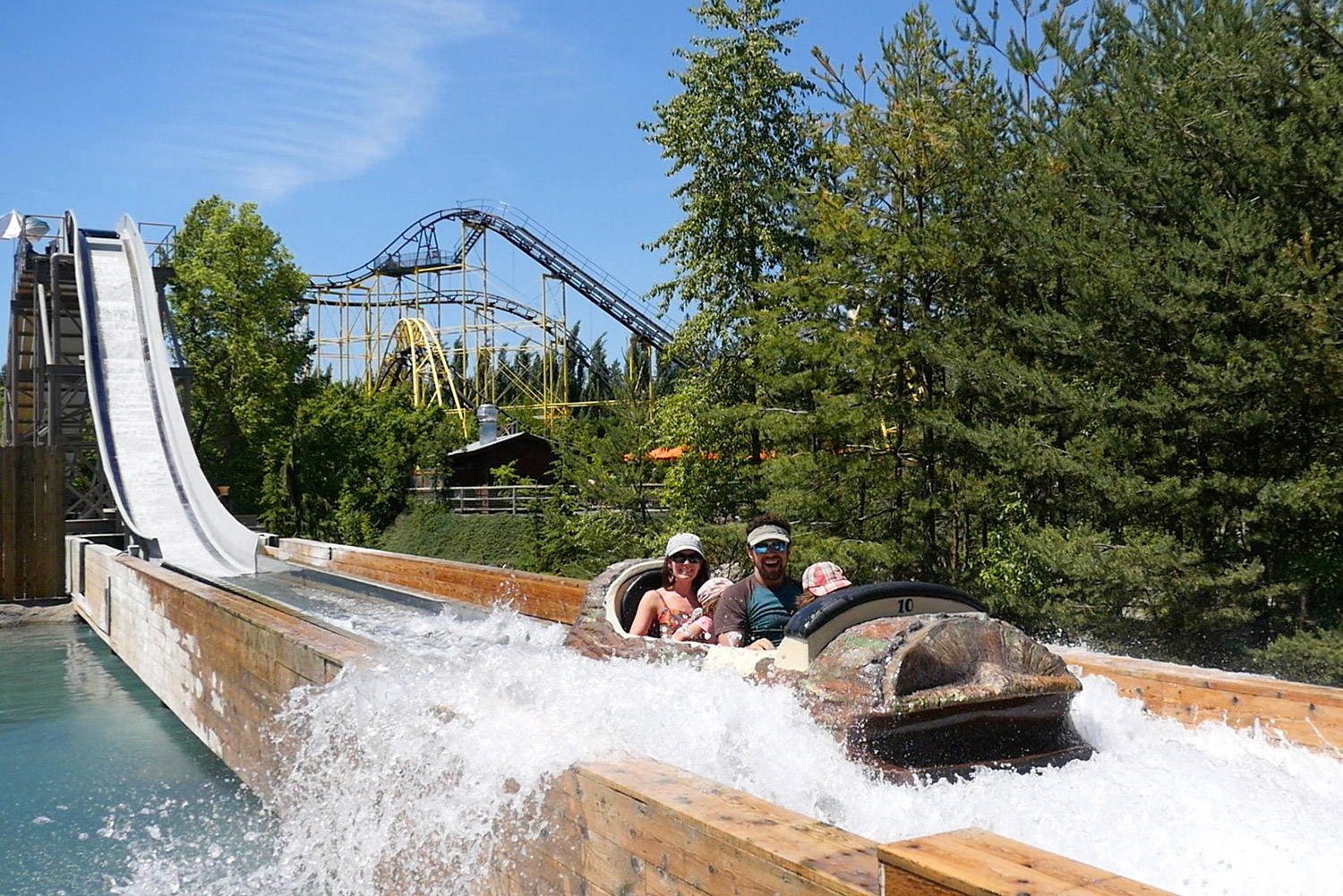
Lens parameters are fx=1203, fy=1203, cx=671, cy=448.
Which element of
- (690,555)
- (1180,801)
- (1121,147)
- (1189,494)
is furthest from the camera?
(1121,147)

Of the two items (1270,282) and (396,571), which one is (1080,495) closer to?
(1270,282)

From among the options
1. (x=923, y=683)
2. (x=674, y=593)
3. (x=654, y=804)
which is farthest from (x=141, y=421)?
(x=654, y=804)

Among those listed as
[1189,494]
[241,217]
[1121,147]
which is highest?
[241,217]

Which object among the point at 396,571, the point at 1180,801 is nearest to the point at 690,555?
the point at 1180,801

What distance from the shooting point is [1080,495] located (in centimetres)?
1166

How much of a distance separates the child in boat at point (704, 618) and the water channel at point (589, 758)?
1.19 ft

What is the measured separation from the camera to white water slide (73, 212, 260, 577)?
17953 mm

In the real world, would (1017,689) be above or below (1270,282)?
below

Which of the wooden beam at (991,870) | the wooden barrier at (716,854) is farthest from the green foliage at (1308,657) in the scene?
the wooden beam at (991,870)

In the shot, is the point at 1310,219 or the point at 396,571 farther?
the point at 396,571

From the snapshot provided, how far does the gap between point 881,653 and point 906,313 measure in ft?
34.0

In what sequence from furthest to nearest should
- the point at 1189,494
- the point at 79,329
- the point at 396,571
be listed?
the point at 79,329, the point at 396,571, the point at 1189,494

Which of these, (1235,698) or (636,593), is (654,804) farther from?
(636,593)

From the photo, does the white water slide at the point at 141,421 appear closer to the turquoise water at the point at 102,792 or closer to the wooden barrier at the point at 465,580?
the wooden barrier at the point at 465,580
